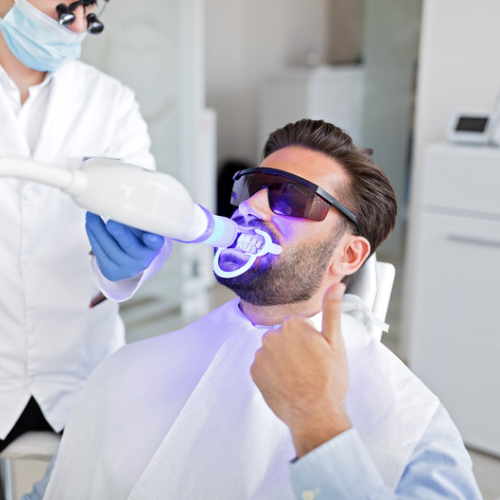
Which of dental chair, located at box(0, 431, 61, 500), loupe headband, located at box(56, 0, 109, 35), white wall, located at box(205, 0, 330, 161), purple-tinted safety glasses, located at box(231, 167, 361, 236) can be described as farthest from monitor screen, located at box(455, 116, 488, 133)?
white wall, located at box(205, 0, 330, 161)

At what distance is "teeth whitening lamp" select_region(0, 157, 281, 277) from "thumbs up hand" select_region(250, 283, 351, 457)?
211 mm

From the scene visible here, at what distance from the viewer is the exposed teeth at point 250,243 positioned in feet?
3.81

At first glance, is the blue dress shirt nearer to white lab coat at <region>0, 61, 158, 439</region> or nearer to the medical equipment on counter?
white lab coat at <region>0, 61, 158, 439</region>

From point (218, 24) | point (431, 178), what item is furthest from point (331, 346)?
point (218, 24)

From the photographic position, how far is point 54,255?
1.42m

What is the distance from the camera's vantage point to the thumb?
2.75ft

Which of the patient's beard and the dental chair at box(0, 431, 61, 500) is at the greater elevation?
the patient's beard

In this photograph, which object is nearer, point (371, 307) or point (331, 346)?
point (331, 346)

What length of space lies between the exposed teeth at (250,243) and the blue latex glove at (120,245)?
151mm

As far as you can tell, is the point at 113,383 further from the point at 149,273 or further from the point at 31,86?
the point at 31,86

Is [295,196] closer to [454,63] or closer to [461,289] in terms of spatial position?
[454,63]

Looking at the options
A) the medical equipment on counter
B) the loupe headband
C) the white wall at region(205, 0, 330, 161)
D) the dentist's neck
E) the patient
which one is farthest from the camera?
the white wall at region(205, 0, 330, 161)

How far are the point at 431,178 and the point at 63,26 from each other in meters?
1.39

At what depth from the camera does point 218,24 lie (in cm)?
489
